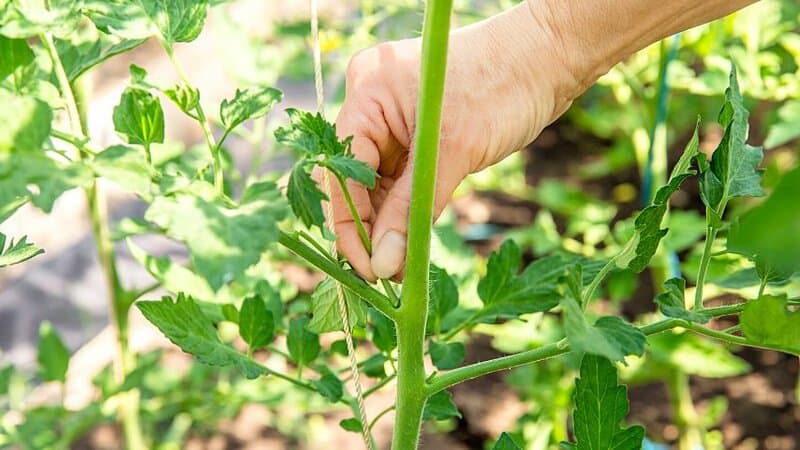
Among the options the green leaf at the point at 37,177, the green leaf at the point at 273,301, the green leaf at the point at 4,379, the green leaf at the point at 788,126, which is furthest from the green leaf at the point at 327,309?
the green leaf at the point at 788,126

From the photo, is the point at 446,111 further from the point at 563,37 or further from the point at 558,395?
the point at 558,395

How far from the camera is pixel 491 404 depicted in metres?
2.23

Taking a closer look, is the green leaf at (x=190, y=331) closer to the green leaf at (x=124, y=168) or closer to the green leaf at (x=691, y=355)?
the green leaf at (x=124, y=168)

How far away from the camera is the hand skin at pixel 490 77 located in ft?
3.11

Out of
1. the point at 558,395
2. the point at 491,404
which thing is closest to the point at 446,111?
the point at 558,395

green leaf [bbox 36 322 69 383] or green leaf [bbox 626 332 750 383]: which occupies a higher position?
green leaf [bbox 36 322 69 383]

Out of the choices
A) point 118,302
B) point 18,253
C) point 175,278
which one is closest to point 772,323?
point 18,253

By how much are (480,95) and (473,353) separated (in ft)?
4.96

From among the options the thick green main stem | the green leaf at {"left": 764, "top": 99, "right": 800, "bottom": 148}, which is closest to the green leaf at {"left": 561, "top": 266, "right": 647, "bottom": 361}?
the thick green main stem

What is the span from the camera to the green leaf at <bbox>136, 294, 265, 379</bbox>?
32.1 inches

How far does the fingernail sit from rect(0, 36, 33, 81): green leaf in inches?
11.6

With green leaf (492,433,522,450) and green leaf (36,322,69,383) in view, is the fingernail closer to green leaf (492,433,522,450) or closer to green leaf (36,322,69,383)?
green leaf (492,433,522,450)

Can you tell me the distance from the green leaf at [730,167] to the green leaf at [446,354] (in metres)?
A: 0.31

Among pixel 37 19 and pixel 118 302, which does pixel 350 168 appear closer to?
pixel 37 19
